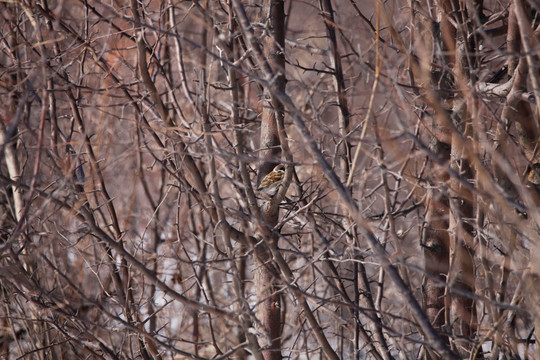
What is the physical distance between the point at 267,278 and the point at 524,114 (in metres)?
1.71

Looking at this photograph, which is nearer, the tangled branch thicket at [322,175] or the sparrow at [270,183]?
the tangled branch thicket at [322,175]

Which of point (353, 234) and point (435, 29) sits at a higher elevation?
point (435, 29)

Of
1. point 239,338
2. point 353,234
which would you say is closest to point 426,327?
point 353,234

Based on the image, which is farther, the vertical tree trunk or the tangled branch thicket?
the vertical tree trunk

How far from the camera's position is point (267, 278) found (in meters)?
3.47

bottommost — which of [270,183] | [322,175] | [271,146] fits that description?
[322,175]

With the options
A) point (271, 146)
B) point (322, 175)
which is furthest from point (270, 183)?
point (322, 175)

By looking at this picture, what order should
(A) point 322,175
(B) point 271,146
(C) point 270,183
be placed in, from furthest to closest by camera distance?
(C) point 270,183, (B) point 271,146, (A) point 322,175

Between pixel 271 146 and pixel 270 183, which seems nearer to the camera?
pixel 271 146

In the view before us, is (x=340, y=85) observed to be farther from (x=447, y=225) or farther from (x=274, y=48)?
(x=447, y=225)

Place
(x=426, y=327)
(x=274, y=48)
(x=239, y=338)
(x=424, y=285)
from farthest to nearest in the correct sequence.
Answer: (x=239, y=338) < (x=424, y=285) < (x=274, y=48) < (x=426, y=327)

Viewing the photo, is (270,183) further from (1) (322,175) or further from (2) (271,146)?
(1) (322,175)

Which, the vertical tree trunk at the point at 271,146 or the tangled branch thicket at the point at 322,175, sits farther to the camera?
the vertical tree trunk at the point at 271,146

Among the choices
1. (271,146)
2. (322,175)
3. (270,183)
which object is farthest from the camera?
(270,183)
